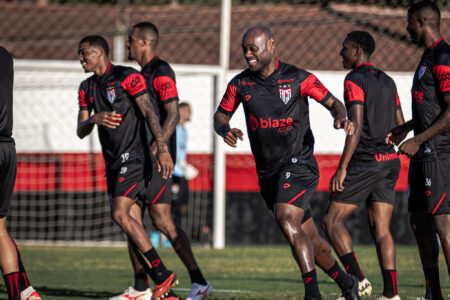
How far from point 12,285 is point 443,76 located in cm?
360

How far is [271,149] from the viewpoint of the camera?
610 cm

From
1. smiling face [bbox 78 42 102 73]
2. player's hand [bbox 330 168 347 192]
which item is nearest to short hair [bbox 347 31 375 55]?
player's hand [bbox 330 168 347 192]

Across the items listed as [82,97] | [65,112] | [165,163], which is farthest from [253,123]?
[65,112]

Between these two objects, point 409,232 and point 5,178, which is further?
point 409,232

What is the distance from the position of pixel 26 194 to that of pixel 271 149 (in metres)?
10.5

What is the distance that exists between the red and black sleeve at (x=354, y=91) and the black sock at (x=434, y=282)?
1.56 meters

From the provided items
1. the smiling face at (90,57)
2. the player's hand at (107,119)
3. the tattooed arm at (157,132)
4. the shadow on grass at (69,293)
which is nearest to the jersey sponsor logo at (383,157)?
the tattooed arm at (157,132)

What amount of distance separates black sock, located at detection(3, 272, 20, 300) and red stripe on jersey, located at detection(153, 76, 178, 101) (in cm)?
233

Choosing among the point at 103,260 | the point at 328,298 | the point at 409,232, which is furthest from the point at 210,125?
the point at 328,298

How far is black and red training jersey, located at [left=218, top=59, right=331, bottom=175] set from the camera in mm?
6059

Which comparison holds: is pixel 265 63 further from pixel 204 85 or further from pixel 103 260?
pixel 204 85

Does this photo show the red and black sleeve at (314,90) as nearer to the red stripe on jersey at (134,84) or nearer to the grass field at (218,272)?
the red stripe on jersey at (134,84)

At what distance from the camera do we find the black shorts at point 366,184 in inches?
282

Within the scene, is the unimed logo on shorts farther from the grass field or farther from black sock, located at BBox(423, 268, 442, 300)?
the grass field
